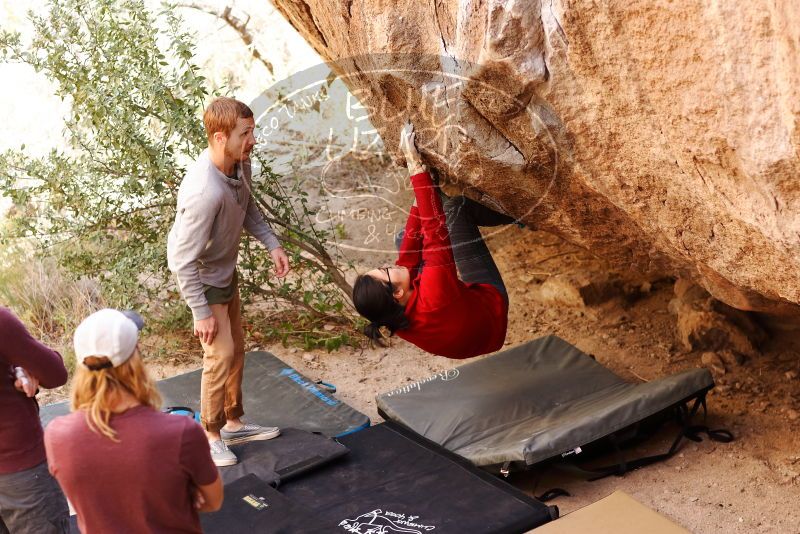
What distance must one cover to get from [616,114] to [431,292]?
1.00 m

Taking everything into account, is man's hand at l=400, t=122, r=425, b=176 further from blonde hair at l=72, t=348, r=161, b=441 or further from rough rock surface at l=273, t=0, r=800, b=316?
blonde hair at l=72, t=348, r=161, b=441

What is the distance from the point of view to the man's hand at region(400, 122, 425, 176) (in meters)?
3.38

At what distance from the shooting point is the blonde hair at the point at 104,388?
1.86 m

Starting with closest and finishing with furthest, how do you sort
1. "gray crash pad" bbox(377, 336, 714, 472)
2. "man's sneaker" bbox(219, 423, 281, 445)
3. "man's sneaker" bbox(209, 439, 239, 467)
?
"gray crash pad" bbox(377, 336, 714, 472) < "man's sneaker" bbox(209, 439, 239, 467) < "man's sneaker" bbox(219, 423, 281, 445)

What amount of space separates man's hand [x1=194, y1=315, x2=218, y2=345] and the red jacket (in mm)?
764

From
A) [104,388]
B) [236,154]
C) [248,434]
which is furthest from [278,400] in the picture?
[104,388]

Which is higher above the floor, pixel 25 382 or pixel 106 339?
pixel 106 339

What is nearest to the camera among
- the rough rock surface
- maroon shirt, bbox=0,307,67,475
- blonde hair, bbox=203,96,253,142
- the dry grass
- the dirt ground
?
the rough rock surface

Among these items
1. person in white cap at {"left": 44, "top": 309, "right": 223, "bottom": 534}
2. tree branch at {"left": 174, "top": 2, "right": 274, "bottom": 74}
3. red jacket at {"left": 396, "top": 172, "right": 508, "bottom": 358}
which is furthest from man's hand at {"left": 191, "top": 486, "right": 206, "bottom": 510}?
tree branch at {"left": 174, "top": 2, "right": 274, "bottom": 74}

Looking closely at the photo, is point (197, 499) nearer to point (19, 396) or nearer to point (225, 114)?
point (19, 396)

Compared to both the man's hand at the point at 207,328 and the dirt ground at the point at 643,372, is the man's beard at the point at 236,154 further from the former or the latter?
the dirt ground at the point at 643,372

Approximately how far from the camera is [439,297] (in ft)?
10.8

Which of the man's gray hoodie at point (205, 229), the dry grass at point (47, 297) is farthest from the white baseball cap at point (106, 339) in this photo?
the dry grass at point (47, 297)

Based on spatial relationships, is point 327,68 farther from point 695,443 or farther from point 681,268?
point 695,443
